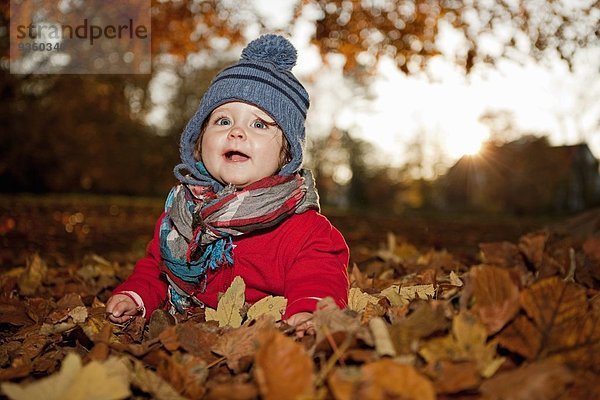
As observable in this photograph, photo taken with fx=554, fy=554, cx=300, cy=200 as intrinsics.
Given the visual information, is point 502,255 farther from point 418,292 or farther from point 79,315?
point 79,315

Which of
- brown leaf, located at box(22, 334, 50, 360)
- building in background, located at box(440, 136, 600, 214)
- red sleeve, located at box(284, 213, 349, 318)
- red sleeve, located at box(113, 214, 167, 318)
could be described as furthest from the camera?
building in background, located at box(440, 136, 600, 214)

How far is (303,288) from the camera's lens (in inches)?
69.1

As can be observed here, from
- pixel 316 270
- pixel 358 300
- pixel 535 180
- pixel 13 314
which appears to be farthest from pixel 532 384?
pixel 535 180

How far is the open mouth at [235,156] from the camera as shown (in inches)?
80.9

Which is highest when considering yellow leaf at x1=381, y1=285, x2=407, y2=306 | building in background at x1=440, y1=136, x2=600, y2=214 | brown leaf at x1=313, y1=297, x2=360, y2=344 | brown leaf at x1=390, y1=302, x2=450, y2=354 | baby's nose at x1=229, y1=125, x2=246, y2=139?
baby's nose at x1=229, y1=125, x2=246, y2=139

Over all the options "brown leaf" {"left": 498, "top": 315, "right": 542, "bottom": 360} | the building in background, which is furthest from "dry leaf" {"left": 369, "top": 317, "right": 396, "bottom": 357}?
the building in background

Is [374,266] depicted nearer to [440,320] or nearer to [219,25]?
[440,320]

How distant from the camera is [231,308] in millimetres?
1574

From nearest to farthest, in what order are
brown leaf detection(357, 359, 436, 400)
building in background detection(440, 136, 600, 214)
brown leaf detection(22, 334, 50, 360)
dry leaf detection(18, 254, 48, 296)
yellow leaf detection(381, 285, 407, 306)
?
1. brown leaf detection(357, 359, 436, 400)
2. brown leaf detection(22, 334, 50, 360)
3. yellow leaf detection(381, 285, 407, 306)
4. dry leaf detection(18, 254, 48, 296)
5. building in background detection(440, 136, 600, 214)

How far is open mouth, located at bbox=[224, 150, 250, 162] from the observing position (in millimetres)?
2055

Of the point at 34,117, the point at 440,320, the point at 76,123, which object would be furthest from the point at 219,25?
the point at 76,123

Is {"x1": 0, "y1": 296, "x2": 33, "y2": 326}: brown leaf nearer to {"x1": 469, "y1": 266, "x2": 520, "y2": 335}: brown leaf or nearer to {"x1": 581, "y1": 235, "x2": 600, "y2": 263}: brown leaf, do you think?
{"x1": 469, "y1": 266, "x2": 520, "y2": 335}: brown leaf

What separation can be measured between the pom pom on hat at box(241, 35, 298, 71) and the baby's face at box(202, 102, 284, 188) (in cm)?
27

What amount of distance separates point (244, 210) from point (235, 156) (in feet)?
0.77
